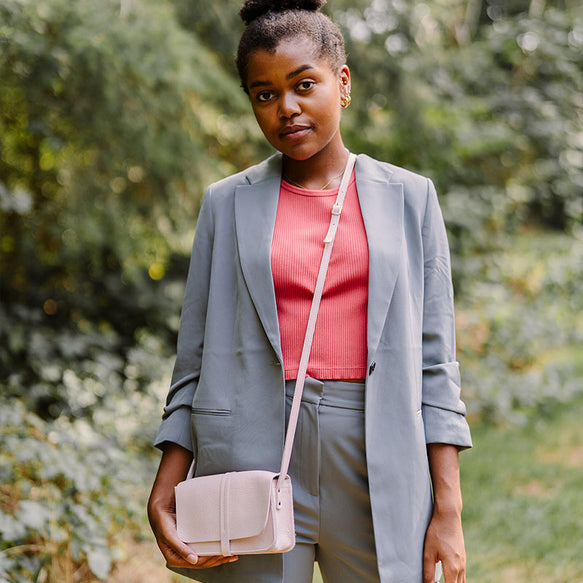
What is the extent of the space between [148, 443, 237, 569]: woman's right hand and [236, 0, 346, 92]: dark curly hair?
0.93m

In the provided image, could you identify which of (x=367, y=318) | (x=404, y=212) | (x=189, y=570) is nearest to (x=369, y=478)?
(x=367, y=318)

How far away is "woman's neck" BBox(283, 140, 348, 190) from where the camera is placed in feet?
5.61

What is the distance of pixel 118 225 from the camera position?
395 cm

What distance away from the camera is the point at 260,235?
1.62m

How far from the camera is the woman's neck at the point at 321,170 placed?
1.71 meters

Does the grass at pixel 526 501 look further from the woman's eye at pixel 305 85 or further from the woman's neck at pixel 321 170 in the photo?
the woman's eye at pixel 305 85

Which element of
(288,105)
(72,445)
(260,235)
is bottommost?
(72,445)

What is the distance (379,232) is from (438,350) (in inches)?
12.0

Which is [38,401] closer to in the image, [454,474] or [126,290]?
[126,290]

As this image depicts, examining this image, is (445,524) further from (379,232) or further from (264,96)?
(264,96)

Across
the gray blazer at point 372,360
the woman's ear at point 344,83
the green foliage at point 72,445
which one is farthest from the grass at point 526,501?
the woman's ear at point 344,83

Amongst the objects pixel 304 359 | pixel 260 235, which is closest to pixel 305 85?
pixel 260 235

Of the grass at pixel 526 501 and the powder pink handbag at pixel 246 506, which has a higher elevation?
the powder pink handbag at pixel 246 506

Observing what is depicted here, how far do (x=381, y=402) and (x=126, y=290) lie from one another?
12.0 ft
